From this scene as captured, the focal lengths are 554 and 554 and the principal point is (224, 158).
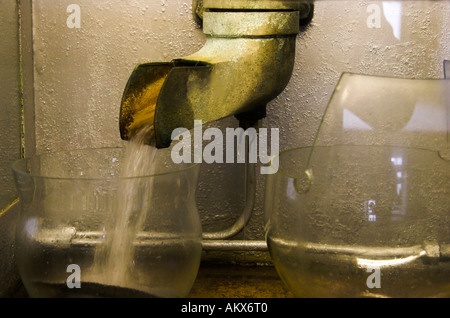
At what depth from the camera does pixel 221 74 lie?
0.83m

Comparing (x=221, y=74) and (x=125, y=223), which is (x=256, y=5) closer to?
(x=221, y=74)

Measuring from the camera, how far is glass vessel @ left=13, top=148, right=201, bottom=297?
2.47ft

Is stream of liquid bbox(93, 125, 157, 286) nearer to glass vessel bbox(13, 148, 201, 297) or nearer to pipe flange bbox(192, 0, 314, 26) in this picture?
glass vessel bbox(13, 148, 201, 297)

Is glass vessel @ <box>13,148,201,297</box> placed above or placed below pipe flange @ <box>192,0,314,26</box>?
below

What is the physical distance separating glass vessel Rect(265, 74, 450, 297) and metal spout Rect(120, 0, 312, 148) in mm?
129

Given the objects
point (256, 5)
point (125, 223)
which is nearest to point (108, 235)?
point (125, 223)

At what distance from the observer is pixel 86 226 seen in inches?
30.7

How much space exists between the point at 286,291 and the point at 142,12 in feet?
1.95

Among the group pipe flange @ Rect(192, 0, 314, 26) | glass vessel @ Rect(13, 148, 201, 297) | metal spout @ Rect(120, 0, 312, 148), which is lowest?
glass vessel @ Rect(13, 148, 201, 297)

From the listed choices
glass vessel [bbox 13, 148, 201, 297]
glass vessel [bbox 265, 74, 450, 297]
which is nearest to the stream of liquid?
glass vessel [bbox 13, 148, 201, 297]

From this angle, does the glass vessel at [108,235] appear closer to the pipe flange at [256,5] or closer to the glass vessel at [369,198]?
the glass vessel at [369,198]

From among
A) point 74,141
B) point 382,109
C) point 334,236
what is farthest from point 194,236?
point 74,141
